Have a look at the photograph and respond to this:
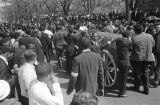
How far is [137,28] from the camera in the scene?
7316mm

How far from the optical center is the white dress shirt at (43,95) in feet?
11.3

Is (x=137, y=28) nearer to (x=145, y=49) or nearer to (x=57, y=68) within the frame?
(x=145, y=49)

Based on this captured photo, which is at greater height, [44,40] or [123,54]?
[123,54]

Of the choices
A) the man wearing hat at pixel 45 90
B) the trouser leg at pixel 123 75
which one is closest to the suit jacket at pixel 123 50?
the trouser leg at pixel 123 75

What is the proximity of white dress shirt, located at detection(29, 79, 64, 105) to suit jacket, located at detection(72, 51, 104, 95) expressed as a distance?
1.51 m

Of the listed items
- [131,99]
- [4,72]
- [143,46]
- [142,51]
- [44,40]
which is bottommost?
[131,99]

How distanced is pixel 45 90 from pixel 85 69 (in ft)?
5.59

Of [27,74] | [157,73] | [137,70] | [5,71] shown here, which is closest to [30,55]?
[27,74]

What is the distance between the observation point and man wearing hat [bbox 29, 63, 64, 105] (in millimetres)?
3447

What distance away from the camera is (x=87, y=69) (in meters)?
5.11

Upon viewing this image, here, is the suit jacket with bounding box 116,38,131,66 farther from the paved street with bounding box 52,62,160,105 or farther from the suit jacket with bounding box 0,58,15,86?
the suit jacket with bounding box 0,58,15,86

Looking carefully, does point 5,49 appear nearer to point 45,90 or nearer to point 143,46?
point 45,90

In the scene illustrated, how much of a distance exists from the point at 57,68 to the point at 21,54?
5.87 m

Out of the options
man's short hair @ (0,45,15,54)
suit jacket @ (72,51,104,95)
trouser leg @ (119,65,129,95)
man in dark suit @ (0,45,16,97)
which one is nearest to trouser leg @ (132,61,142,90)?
trouser leg @ (119,65,129,95)
